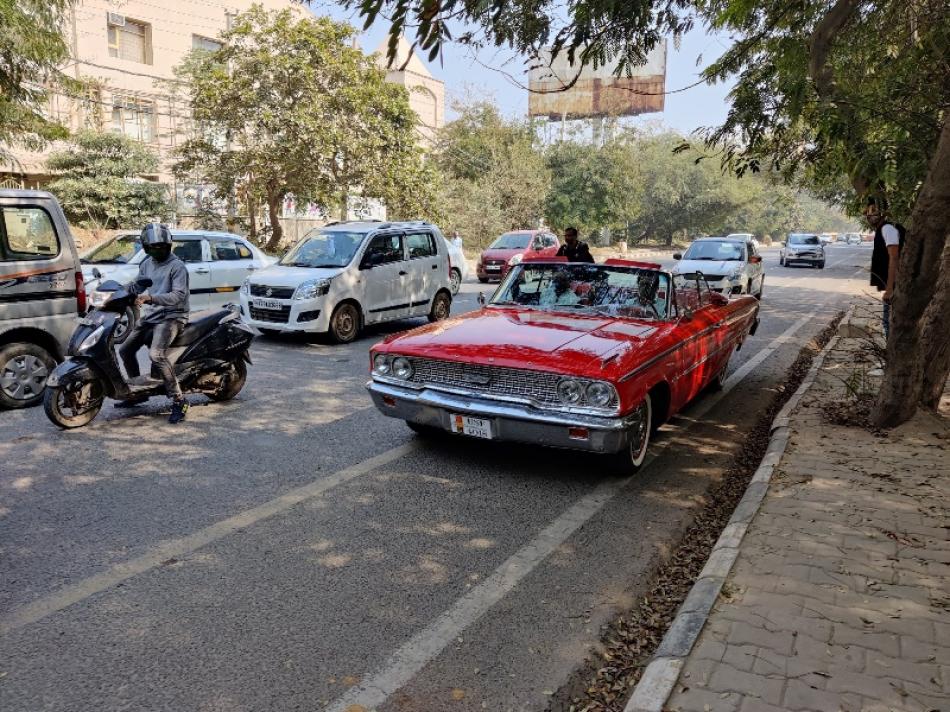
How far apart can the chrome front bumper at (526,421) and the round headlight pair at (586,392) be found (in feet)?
0.36

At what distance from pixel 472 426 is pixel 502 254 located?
61.9ft

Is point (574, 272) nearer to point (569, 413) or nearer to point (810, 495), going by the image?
point (569, 413)

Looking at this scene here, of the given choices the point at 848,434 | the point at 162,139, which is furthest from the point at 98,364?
the point at 162,139

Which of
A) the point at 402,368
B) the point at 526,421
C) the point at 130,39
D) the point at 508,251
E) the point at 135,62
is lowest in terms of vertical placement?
the point at 526,421

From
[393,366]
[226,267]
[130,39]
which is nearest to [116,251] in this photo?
[226,267]

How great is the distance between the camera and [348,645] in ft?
11.1

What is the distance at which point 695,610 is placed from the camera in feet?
11.7

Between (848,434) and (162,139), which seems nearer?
(848,434)

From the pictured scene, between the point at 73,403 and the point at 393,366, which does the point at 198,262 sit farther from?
the point at 393,366

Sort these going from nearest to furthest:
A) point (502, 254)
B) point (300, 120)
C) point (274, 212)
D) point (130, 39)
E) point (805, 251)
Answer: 1. point (300, 120)
2. point (502, 254)
3. point (274, 212)
4. point (130, 39)
5. point (805, 251)

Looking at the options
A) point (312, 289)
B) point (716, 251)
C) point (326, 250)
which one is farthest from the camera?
point (716, 251)

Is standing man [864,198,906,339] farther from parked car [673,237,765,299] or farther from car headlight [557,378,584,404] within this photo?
parked car [673,237,765,299]

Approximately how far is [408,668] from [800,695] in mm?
1559

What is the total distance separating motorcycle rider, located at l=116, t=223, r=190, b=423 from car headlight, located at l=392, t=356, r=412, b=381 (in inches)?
90.3
